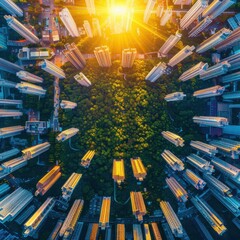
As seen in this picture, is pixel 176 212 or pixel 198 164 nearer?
pixel 198 164

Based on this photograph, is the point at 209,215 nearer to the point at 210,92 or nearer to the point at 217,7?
the point at 210,92

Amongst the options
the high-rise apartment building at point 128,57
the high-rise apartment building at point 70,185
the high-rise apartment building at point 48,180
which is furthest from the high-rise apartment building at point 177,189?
the high-rise apartment building at point 128,57

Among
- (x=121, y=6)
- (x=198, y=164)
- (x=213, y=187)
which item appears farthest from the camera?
(x=121, y=6)

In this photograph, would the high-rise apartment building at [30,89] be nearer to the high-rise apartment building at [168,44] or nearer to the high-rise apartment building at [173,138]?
the high-rise apartment building at [173,138]

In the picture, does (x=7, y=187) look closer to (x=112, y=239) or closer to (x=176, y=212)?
(x=112, y=239)

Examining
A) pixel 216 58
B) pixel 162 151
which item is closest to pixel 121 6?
pixel 216 58

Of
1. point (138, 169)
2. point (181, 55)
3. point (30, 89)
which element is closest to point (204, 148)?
point (138, 169)
